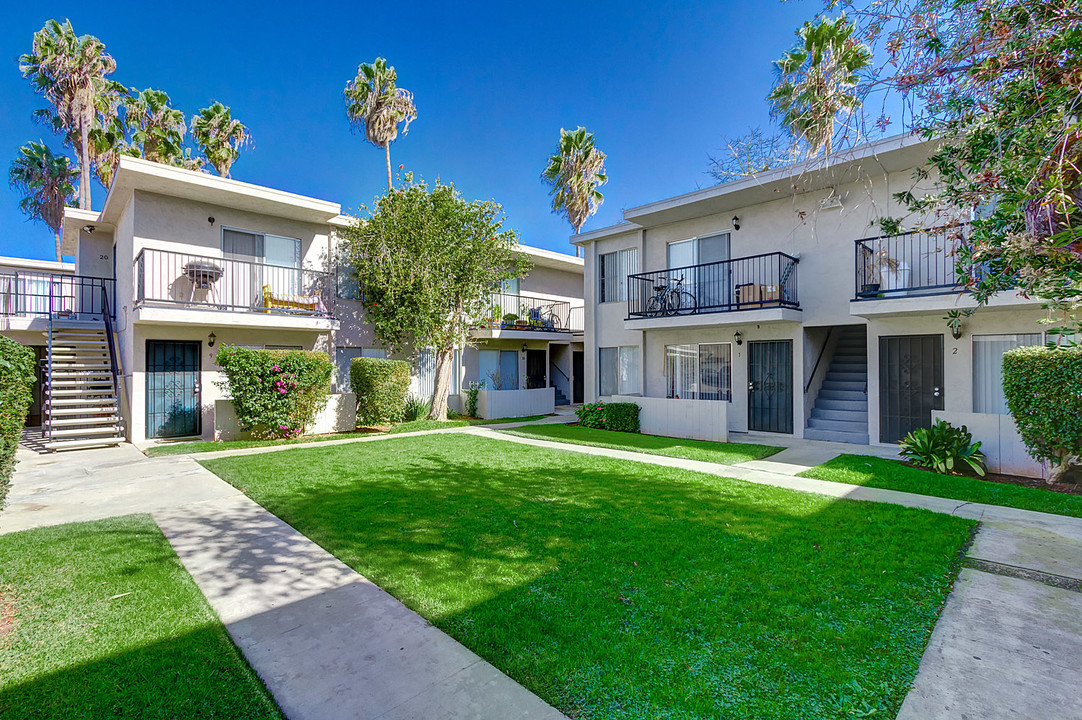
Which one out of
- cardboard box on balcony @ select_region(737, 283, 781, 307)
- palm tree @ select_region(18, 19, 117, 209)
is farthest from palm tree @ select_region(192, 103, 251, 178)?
cardboard box on balcony @ select_region(737, 283, 781, 307)

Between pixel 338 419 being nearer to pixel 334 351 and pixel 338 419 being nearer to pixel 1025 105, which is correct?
pixel 334 351

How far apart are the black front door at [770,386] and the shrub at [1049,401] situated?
465 centimetres

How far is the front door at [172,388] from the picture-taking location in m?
12.1

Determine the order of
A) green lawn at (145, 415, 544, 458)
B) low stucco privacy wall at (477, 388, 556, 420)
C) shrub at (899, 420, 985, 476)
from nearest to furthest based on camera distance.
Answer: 1. shrub at (899, 420, 985, 476)
2. green lawn at (145, 415, 544, 458)
3. low stucco privacy wall at (477, 388, 556, 420)

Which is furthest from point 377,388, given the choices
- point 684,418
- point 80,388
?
point 684,418

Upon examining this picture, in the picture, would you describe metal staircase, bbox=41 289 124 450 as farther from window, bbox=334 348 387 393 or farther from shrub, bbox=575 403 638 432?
shrub, bbox=575 403 638 432

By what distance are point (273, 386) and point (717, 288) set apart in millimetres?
11569

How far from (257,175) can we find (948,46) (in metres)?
26.1

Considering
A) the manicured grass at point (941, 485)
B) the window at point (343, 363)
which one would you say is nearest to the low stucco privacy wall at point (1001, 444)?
the manicured grass at point (941, 485)

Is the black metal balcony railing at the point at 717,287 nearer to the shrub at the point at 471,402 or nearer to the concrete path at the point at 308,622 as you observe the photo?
the shrub at the point at 471,402

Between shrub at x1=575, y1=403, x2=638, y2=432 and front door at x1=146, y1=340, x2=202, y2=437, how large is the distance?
34.8 ft

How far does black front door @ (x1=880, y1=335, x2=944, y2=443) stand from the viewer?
32.9 feet

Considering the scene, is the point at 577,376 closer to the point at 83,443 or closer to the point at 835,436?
the point at 835,436

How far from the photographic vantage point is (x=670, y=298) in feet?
44.9
